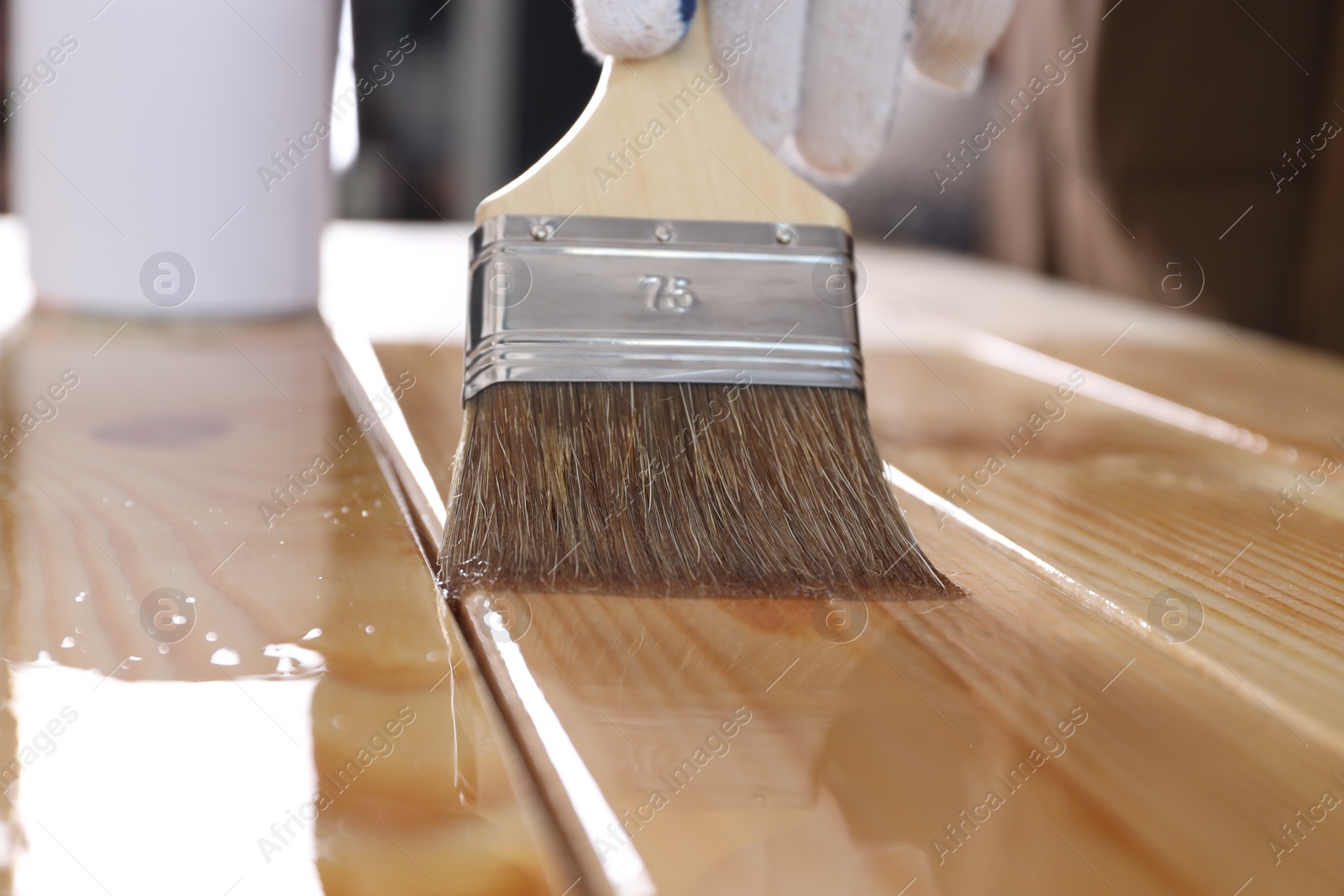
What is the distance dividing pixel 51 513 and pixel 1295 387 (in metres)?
0.96

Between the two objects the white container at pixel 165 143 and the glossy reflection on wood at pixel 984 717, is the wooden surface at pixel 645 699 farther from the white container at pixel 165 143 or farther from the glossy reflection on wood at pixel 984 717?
the white container at pixel 165 143

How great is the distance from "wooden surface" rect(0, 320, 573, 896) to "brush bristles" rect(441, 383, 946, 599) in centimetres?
4

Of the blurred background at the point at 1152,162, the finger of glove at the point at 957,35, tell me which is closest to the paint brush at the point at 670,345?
the finger of glove at the point at 957,35

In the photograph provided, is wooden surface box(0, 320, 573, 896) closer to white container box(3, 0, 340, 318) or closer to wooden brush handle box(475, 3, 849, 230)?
wooden brush handle box(475, 3, 849, 230)

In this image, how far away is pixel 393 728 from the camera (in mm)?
347

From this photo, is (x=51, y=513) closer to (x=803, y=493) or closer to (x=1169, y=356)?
(x=803, y=493)

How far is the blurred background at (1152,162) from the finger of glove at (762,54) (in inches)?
40.9

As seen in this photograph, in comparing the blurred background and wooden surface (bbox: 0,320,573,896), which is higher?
wooden surface (bbox: 0,320,573,896)

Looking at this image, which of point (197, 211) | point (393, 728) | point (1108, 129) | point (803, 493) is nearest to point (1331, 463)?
point (803, 493)

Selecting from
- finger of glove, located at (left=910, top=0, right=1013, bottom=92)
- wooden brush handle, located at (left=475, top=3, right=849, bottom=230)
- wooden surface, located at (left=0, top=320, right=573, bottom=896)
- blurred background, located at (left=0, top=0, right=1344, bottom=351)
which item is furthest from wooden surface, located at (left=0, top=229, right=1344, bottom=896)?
blurred background, located at (left=0, top=0, right=1344, bottom=351)

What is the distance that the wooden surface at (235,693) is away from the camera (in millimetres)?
283

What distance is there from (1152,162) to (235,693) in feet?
5.47

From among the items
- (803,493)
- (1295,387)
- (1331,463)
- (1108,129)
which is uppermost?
(803,493)

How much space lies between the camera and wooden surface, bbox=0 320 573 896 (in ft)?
0.93
